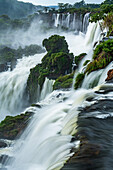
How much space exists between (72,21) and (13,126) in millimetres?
35977

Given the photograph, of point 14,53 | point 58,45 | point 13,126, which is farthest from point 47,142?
point 14,53

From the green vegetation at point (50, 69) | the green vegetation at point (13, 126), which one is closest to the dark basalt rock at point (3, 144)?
the green vegetation at point (13, 126)

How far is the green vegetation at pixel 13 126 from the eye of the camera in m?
9.88

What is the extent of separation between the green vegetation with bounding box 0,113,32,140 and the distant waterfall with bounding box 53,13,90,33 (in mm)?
28595

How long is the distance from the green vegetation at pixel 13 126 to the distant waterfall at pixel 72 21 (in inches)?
1126

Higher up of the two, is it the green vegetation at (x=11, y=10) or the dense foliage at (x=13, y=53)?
the green vegetation at (x=11, y=10)

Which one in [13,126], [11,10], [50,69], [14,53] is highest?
[11,10]

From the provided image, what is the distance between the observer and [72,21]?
42625mm

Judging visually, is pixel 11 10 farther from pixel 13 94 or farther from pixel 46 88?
pixel 46 88

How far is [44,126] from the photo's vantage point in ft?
26.2

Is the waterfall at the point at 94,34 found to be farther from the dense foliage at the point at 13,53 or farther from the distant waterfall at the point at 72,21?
the distant waterfall at the point at 72,21

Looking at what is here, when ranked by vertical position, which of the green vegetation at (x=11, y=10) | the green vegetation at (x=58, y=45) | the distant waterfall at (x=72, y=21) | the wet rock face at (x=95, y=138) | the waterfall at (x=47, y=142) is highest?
the green vegetation at (x=11, y=10)

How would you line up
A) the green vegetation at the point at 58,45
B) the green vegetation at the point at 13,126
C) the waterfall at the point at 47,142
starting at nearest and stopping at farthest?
the waterfall at the point at 47,142 → the green vegetation at the point at 13,126 → the green vegetation at the point at 58,45

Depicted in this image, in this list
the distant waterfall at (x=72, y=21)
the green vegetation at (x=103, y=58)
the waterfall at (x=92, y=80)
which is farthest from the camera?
the distant waterfall at (x=72, y=21)
